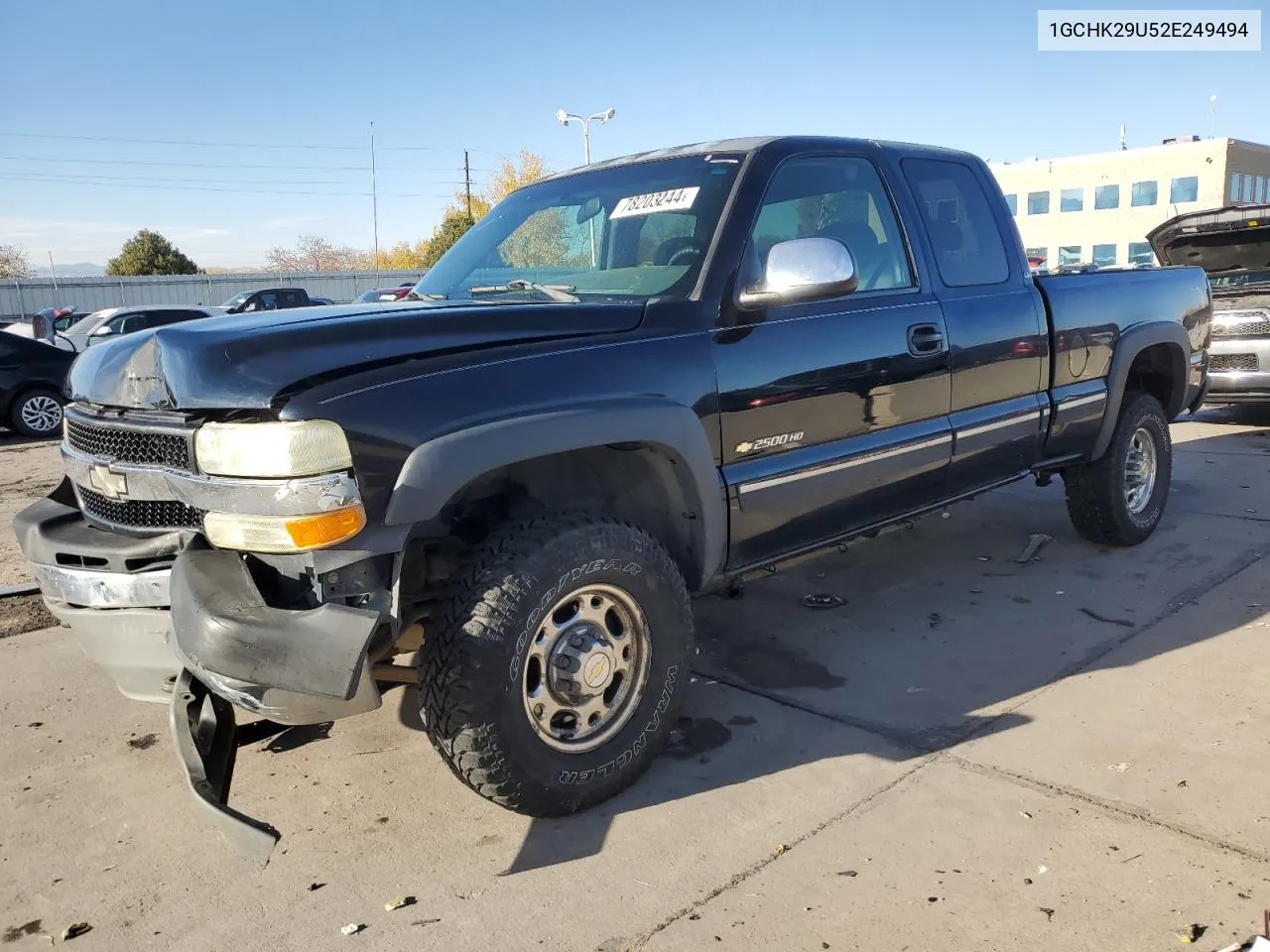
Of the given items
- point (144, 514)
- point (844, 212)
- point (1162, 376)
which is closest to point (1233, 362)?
point (1162, 376)

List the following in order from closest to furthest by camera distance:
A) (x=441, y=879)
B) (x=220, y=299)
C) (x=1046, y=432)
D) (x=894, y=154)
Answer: (x=441, y=879)
(x=894, y=154)
(x=1046, y=432)
(x=220, y=299)

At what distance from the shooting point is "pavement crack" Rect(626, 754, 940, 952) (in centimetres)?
236

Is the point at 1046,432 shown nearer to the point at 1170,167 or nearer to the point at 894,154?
the point at 894,154

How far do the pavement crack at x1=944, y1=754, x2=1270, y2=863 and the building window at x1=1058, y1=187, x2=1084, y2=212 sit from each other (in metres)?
57.1

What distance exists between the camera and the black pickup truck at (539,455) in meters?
2.37

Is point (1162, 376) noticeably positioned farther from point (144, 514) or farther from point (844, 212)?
point (144, 514)

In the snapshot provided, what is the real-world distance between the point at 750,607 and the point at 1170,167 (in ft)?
178

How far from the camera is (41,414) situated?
11422mm

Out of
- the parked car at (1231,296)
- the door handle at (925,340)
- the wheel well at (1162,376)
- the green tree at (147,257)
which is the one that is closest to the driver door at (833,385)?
the door handle at (925,340)

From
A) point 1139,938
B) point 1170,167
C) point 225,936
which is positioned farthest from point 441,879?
point 1170,167

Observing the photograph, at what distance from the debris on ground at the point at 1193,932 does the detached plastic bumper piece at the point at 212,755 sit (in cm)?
208

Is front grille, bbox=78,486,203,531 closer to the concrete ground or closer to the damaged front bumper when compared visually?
the damaged front bumper

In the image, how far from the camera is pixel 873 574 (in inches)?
201

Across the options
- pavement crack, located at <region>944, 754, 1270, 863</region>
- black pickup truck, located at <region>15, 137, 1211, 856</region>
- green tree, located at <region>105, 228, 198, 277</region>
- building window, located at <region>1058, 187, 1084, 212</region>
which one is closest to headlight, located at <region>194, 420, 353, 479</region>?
black pickup truck, located at <region>15, 137, 1211, 856</region>
